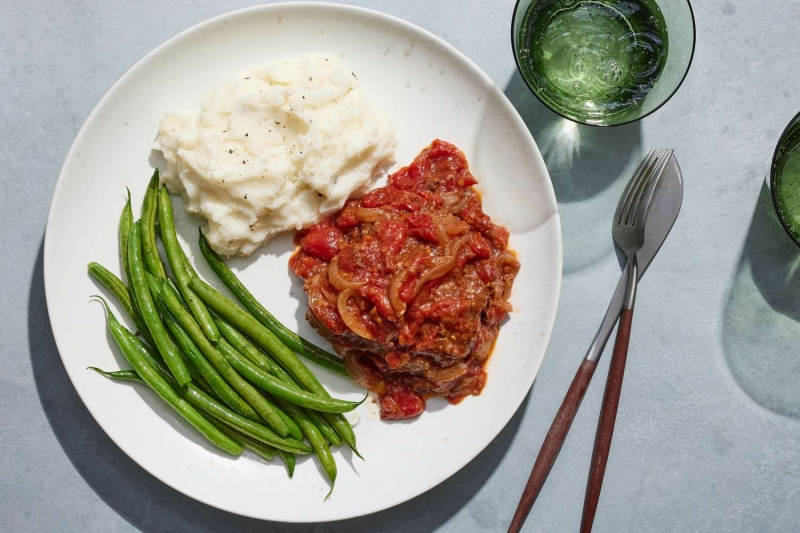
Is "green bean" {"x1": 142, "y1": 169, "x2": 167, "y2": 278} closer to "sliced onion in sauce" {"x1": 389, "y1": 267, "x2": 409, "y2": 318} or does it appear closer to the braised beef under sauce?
the braised beef under sauce

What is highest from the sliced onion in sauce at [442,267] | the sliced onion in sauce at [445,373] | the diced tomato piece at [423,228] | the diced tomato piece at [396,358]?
the diced tomato piece at [423,228]

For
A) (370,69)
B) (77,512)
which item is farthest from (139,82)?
(77,512)

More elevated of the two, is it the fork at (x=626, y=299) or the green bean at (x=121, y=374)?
the green bean at (x=121, y=374)

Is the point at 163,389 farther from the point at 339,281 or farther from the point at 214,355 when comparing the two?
the point at 339,281

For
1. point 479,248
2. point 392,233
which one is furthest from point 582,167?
point 392,233

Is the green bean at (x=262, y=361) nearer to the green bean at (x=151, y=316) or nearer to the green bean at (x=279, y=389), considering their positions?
the green bean at (x=279, y=389)

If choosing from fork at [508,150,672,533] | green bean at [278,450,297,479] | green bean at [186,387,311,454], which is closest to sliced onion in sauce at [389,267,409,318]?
green bean at [186,387,311,454]

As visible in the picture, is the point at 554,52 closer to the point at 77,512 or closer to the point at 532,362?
the point at 532,362

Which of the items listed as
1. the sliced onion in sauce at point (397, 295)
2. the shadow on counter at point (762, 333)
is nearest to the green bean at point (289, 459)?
the sliced onion in sauce at point (397, 295)
